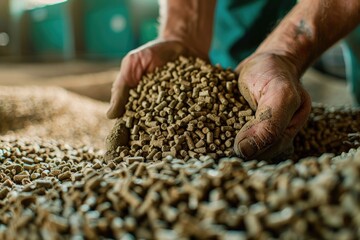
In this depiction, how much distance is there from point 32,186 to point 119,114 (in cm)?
66

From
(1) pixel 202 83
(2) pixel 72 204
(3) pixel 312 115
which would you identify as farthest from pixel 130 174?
(3) pixel 312 115

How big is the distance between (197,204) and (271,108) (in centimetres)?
66

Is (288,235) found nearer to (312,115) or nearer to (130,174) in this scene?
(130,174)

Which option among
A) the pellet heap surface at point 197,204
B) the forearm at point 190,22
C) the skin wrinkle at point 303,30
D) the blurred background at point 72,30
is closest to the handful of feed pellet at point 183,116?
the pellet heap surface at point 197,204

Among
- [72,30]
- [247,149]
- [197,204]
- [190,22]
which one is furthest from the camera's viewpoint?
[72,30]

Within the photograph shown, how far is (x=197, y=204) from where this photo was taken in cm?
104

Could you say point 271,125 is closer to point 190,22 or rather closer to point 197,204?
point 197,204

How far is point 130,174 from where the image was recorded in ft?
4.23

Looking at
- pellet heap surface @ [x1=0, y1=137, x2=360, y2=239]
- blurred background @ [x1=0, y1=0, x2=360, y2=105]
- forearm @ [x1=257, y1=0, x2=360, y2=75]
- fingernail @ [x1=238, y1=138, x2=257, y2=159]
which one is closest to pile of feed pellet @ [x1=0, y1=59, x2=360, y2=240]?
pellet heap surface @ [x1=0, y1=137, x2=360, y2=239]

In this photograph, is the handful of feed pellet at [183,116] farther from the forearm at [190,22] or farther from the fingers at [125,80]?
the forearm at [190,22]

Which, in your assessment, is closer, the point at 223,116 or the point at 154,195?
the point at 154,195

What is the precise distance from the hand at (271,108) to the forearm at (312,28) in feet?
0.76

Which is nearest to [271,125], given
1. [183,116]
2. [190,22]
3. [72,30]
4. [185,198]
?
[183,116]

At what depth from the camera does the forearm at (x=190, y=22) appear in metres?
2.54
